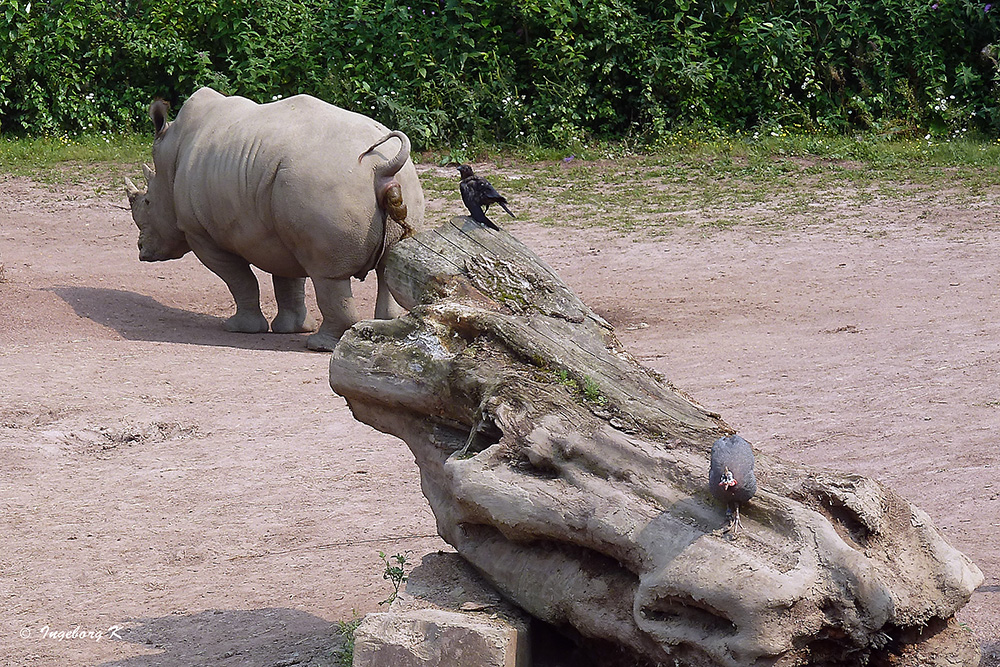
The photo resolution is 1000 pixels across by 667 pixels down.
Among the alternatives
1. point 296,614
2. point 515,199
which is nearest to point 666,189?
point 515,199

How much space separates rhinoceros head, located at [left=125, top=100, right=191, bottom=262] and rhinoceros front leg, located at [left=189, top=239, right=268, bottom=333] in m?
0.33

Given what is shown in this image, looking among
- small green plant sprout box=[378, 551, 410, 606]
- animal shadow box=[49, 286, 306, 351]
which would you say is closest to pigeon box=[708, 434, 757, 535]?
small green plant sprout box=[378, 551, 410, 606]

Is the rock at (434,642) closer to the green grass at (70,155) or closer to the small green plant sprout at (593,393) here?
the small green plant sprout at (593,393)

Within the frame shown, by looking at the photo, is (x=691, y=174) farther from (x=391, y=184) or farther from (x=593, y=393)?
(x=593, y=393)

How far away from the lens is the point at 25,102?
566 inches

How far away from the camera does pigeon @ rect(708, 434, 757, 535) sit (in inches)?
115

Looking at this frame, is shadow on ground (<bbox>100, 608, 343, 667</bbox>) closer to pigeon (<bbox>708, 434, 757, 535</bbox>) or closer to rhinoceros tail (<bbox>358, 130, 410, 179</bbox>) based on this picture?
pigeon (<bbox>708, 434, 757, 535</bbox>)

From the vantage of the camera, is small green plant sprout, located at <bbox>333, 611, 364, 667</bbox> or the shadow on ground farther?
the shadow on ground

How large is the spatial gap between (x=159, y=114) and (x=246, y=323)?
1.63m

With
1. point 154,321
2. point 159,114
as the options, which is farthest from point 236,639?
point 159,114

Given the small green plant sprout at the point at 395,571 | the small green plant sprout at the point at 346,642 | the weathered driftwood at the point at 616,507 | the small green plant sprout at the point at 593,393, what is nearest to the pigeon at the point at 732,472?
the weathered driftwood at the point at 616,507

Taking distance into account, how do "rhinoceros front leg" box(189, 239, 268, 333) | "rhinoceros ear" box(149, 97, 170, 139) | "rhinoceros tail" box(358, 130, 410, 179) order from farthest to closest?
"rhinoceros ear" box(149, 97, 170, 139) → "rhinoceros front leg" box(189, 239, 268, 333) → "rhinoceros tail" box(358, 130, 410, 179)

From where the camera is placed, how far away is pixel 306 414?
6.46 metres

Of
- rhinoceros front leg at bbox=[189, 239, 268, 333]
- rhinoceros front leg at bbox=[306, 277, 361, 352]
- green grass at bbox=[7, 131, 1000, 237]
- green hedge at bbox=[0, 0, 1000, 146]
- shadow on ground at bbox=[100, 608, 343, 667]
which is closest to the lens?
shadow on ground at bbox=[100, 608, 343, 667]
